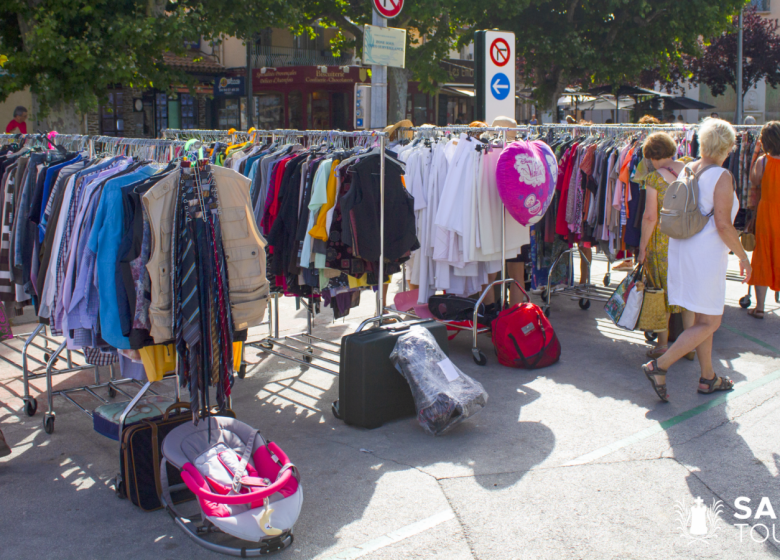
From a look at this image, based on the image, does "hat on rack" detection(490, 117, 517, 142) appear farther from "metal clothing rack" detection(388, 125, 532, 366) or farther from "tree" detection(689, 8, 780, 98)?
"tree" detection(689, 8, 780, 98)

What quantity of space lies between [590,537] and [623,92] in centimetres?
1963

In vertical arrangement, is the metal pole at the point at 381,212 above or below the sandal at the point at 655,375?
above

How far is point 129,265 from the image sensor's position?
3.73 m

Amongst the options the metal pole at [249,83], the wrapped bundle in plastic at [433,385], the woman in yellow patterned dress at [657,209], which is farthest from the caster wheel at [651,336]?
the metal pole at [249,83]

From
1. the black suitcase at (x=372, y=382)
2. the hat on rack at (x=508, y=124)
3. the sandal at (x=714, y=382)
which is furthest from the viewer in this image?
the hat on rack at (x=508, y=124)

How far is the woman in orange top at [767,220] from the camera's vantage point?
6.97m

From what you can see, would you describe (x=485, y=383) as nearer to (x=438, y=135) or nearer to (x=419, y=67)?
(x=438, y=135)

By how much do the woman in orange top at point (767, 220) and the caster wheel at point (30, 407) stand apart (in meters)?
6.28

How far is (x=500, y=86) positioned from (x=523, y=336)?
177 inches

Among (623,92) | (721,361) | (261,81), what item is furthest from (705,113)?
(721,361)

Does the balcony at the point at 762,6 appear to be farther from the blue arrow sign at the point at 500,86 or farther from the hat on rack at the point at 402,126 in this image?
the hat on rack at the point at 402,126

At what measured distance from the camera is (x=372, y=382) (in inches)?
184

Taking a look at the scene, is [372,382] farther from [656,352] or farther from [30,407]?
[656,352]

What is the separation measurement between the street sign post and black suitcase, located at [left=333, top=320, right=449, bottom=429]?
5119mm
